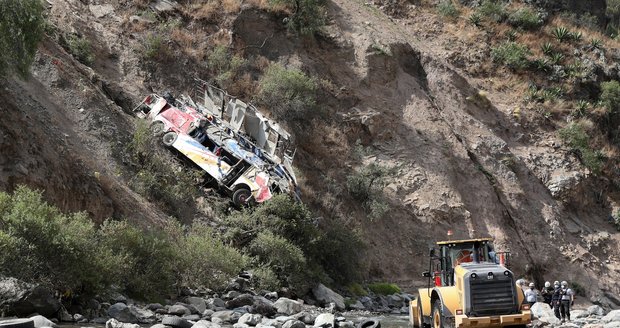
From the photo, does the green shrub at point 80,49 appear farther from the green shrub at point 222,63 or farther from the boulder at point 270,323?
the boulder at point 270,323

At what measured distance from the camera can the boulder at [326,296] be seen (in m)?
24.4

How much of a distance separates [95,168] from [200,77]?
39.8ft

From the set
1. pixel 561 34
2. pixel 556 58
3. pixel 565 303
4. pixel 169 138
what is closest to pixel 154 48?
pixel 169 138

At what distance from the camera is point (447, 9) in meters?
49.0

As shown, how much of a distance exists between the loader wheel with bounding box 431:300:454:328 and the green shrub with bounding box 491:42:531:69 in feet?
109

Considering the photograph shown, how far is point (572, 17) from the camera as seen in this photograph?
54031mm

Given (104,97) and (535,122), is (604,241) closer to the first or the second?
(535,122)

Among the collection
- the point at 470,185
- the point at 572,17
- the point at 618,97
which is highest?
the point at 572,17

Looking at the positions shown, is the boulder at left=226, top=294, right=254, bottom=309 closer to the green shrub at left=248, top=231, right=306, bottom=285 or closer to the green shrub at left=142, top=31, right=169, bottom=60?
the green shrub at left=248, top=231, right=306, bottom=285

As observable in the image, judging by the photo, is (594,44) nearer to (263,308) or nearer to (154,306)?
(263,308)

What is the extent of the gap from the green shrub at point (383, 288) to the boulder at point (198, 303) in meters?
11.4

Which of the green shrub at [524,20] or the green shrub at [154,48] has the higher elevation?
the green shrub at [524,20]

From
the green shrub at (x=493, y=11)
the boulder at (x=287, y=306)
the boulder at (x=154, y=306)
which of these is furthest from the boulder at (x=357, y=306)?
the green shrub at (x=493, y=11)

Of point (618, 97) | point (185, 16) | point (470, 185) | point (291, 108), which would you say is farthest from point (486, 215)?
point (185, 16)
